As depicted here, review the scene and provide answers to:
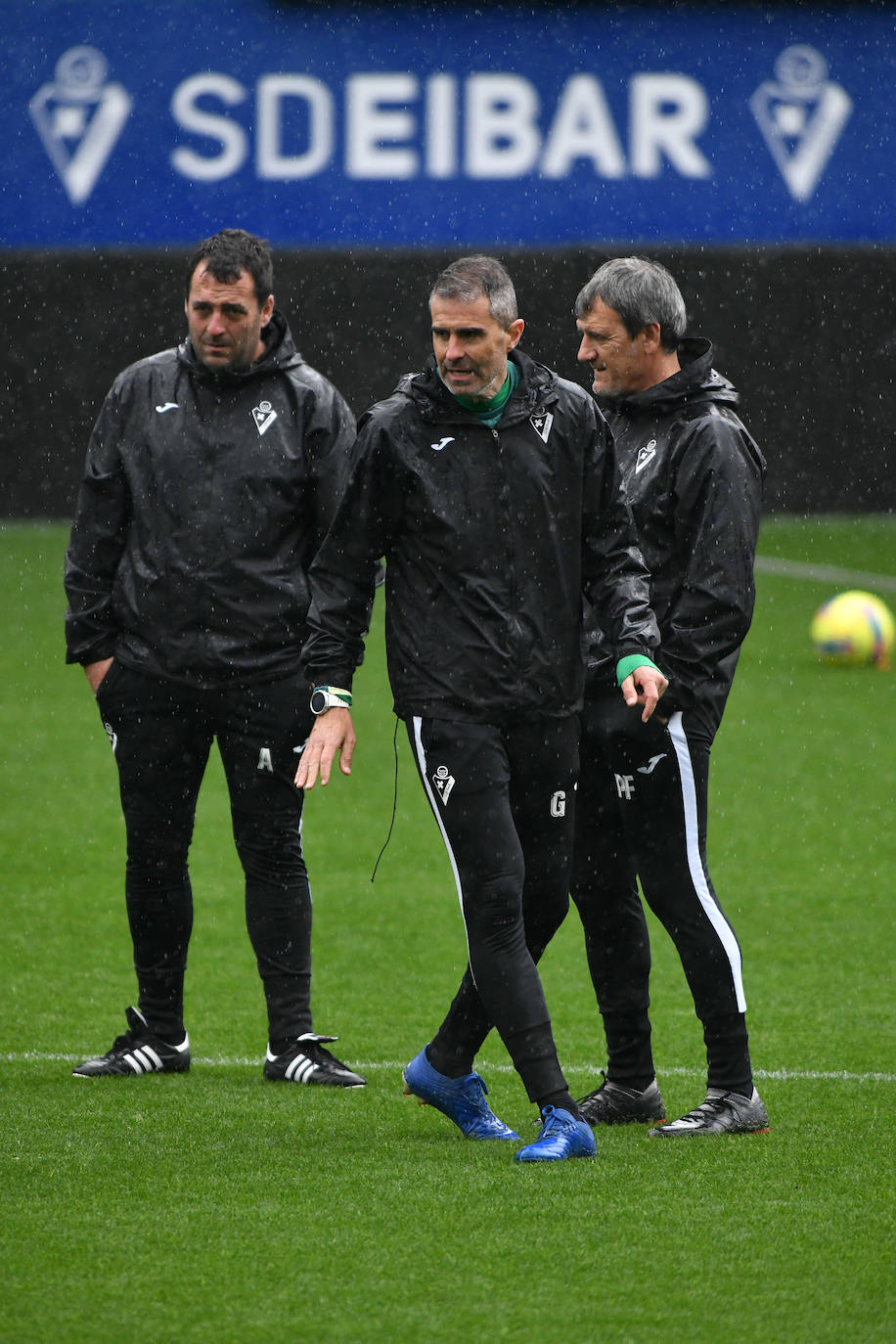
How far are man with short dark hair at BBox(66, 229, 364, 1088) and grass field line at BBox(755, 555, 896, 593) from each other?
11505 mm

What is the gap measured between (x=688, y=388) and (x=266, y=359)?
116 centimetres

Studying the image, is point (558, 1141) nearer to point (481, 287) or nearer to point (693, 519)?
point (693, 519)

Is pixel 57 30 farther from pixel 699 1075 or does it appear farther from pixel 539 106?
pixel 699 1075

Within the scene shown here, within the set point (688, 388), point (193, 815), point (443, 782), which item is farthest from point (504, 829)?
point (193, 815)

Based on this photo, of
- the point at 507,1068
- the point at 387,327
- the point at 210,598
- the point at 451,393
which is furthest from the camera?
the point at 387,327

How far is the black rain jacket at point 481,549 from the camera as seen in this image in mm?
4152

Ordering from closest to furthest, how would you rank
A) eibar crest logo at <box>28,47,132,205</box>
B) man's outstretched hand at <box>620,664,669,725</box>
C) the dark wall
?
man's outstretched hand at <box>620,664,669,725</box>, the dark wall, eibar crest logo at <box>28,47,132,205</box>

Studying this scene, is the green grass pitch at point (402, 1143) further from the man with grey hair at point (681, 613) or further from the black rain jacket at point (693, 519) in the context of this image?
the black rain jacket at point (693, 519)

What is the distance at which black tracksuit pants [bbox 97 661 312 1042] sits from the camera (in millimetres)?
4914

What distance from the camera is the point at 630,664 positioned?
4.13 meters

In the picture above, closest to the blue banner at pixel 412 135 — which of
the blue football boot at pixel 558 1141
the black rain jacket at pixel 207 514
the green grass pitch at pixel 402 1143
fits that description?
the green grass pitch at pixel 402 1143

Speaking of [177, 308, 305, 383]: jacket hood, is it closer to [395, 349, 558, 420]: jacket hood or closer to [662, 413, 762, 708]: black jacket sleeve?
[395, 349, 558, 420]: jacket hood

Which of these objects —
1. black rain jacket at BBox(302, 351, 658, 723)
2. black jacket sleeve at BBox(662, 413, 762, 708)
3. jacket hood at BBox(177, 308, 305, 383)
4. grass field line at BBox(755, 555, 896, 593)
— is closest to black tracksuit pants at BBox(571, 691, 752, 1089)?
black jacket sleeve at BBox(662, 413, 762, 708)

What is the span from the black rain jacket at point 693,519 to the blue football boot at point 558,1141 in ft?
3.00
